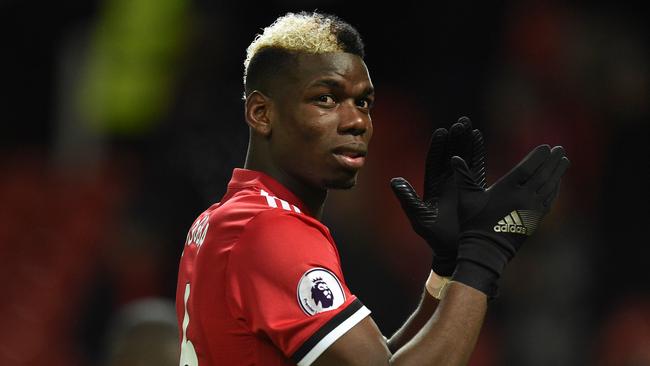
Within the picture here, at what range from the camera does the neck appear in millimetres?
3268

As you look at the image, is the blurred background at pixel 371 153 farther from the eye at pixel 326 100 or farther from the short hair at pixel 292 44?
the eye at pixel 326 100

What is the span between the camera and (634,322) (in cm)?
734

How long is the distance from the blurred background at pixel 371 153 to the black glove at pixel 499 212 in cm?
367

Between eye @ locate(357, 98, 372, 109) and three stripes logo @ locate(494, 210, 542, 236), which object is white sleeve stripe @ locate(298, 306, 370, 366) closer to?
three stripes logo @ locate(494, 210, 542, 236)

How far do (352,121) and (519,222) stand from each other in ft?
1.71

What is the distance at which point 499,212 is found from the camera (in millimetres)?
3084

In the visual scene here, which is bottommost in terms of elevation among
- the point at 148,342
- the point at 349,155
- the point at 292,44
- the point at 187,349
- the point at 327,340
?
the point at 148,342

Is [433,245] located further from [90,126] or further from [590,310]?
[90,126]

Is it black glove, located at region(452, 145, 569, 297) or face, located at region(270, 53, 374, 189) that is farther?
face, located at region(270, 53, 374, 189)

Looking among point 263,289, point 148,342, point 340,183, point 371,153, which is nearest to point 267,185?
point 340,183

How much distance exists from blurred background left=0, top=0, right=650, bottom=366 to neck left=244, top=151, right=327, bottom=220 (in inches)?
137

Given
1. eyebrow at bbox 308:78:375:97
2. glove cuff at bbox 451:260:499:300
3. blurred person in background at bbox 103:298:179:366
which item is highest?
eyebrow at bbox 308:78:375:97

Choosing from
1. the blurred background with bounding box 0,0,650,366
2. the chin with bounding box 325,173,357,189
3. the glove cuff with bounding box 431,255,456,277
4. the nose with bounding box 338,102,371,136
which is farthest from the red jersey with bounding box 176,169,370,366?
the blurred background with bounding box 0,0,650,366

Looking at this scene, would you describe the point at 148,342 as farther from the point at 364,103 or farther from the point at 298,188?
the point at 364,103
